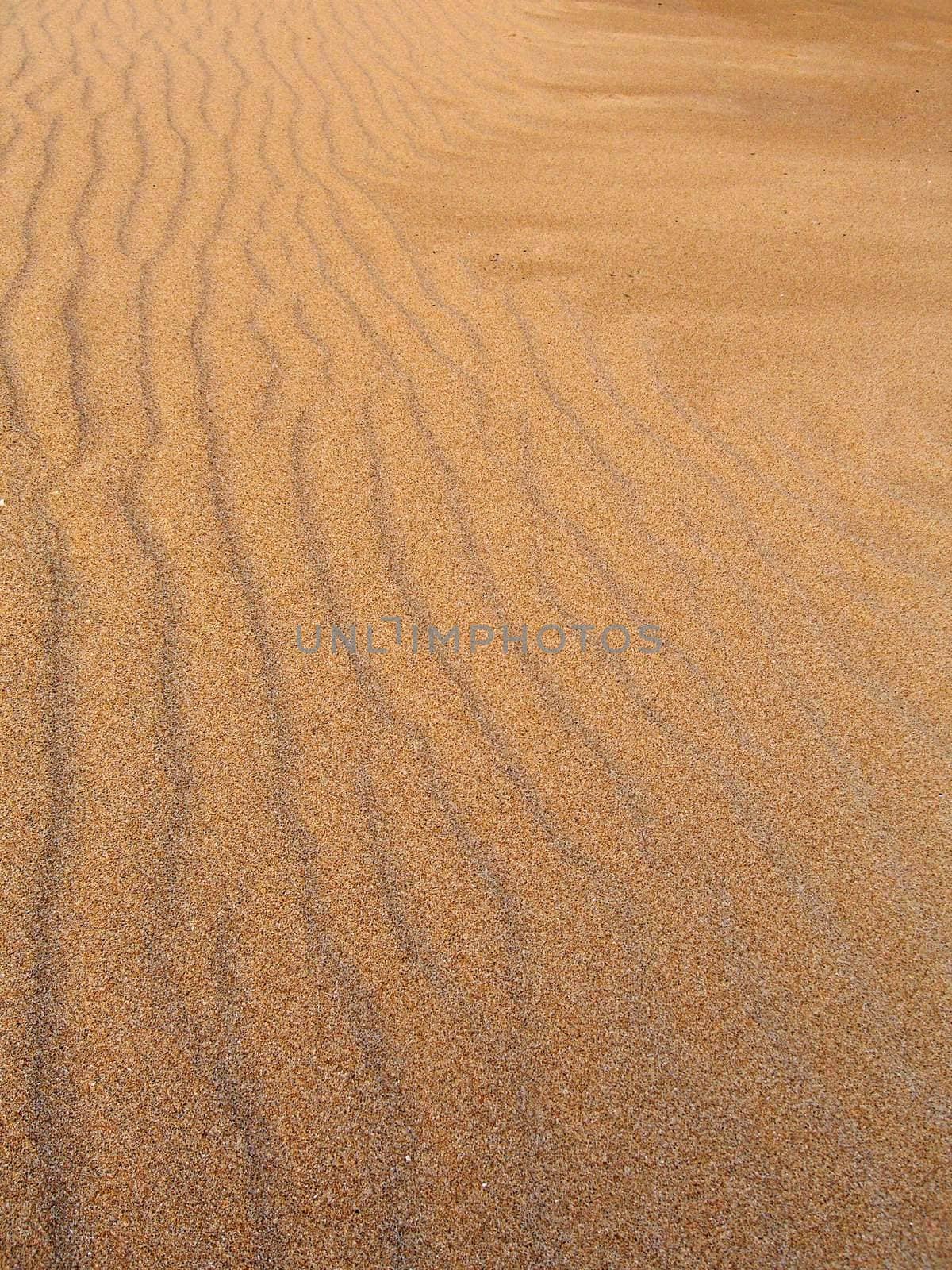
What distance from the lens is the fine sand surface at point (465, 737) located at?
4.34 feet

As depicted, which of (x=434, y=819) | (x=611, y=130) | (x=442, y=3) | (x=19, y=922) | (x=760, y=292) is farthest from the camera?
(x=442, y=3)

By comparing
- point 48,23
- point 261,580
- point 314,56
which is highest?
point 48,23

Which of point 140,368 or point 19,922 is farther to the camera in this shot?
point 140,368

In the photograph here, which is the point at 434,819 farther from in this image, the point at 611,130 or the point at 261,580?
the point at 611,130

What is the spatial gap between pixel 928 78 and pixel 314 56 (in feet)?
12.3

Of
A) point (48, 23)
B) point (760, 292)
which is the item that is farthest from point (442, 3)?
point (760, 292)

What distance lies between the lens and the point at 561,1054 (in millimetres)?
1443

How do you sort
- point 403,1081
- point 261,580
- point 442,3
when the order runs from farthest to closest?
point 442,3 → point 261,580 → point 403,1081

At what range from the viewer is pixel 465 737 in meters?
1.88

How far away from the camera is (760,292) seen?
349 centimetres

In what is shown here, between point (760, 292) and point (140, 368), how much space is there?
2171 millimetres

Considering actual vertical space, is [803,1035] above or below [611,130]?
below

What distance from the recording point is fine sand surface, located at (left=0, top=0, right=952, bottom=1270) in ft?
4.34

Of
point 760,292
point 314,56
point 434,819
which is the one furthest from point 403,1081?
point 314,56
